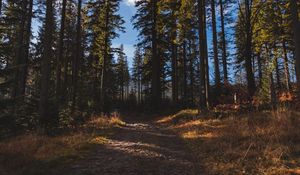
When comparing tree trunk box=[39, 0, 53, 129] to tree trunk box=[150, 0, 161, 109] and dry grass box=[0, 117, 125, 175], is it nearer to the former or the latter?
dry grass box=[0, 117, 125, 175]

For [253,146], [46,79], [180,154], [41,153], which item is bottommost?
[180,154]

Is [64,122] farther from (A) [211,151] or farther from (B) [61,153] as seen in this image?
(A) [211,151]

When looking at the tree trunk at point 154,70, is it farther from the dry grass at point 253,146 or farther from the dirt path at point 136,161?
the dirt path at point 136,161

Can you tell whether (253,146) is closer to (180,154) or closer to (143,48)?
(180,154)

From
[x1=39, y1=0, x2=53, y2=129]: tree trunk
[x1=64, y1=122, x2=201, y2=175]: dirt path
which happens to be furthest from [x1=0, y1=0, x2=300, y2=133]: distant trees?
[x1=64, y1=122, x2=201, y2=175]: dirt path

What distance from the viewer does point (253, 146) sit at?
817 centimetres

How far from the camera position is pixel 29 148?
8680 millimetres

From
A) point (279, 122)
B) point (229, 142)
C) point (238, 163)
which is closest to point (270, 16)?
point (279, 122)

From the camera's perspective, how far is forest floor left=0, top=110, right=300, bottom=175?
21.9 feet

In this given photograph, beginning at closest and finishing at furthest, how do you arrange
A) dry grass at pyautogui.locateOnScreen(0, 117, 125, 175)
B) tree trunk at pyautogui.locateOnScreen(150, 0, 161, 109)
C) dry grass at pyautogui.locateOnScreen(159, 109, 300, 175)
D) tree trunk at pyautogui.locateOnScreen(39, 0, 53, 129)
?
dry grass at pyautogui.locateOnScreen(159, 109, 300, 175), dry grass at pyautogui.locateOnScreen(0, 117, 125, 175), tree trunk at pyautogui.locateOnScreen(39, 0, 53, 129), tree trunk at pyautogui.locateOnScreen(150, 0, 161, 109)

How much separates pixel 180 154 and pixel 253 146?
2.16 meters

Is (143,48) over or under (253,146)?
over

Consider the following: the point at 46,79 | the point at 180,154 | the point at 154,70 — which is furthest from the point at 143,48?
the point at 180,154

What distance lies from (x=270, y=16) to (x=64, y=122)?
1408 cm
